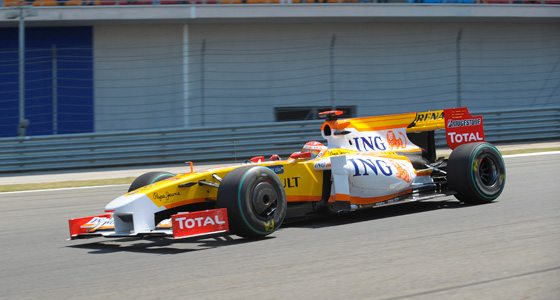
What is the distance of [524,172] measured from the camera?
31.4 feet

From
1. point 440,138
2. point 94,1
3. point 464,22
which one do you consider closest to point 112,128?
point 94,1

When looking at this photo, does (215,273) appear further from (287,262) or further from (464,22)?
(464,22)

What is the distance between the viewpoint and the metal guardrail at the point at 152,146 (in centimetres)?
1330

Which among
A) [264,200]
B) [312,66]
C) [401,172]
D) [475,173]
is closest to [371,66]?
[312,66]

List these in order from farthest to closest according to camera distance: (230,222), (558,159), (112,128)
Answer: (112,128) < (558,159) < (230,222)

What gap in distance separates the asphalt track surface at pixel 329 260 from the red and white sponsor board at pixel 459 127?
82 centimetres

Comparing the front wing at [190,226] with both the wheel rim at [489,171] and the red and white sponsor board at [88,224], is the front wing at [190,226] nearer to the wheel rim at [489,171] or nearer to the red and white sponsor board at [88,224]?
the red and white sponsor board at [88,224]

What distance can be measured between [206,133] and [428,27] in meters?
8.36

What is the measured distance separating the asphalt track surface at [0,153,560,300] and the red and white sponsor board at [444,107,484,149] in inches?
32.4

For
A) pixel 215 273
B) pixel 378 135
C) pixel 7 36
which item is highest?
pixel 7 36

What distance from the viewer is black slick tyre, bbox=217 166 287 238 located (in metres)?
5.23

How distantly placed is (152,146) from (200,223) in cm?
871

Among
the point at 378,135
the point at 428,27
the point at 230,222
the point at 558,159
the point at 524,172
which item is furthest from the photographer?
the point at 428,27

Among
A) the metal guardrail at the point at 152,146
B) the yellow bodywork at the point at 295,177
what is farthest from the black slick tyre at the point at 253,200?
the metal guardrail at the point at 152,146
